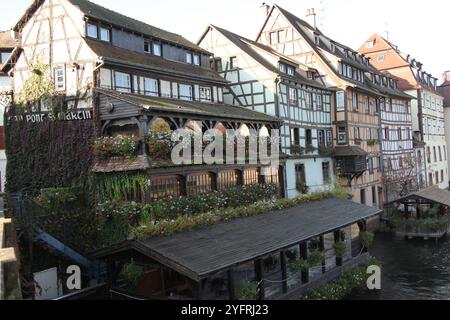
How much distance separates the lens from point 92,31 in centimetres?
1959

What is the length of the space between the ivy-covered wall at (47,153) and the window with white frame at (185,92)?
5241 mm

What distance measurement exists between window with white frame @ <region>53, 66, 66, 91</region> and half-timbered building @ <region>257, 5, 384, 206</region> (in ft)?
58.1

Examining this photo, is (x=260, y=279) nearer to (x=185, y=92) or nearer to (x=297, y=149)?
(x=185, y=92)

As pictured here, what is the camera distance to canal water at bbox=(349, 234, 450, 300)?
64.3 ft

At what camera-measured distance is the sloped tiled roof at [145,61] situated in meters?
18.8

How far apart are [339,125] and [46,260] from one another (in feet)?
69.5

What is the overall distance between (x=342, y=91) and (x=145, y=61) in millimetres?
15548

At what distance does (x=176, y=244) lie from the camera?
13953 millimetres

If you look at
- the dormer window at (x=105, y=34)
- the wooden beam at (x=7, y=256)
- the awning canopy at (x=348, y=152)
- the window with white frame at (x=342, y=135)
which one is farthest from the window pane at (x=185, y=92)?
the wooden beam at (x=7, y=256)

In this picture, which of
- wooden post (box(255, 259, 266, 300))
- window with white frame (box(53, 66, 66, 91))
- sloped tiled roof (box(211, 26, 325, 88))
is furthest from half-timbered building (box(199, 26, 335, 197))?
wooden post (box(255, 259, 266, 300))

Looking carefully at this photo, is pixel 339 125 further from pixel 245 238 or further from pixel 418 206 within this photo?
pixel 245 238

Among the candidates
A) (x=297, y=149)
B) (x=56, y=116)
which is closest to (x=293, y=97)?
(x=297, y=149)

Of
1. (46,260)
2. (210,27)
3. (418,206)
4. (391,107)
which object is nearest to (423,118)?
(391,107)

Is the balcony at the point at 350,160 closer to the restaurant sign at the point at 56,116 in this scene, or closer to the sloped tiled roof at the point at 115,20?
the sloped tiled roof at the point at 115,20
